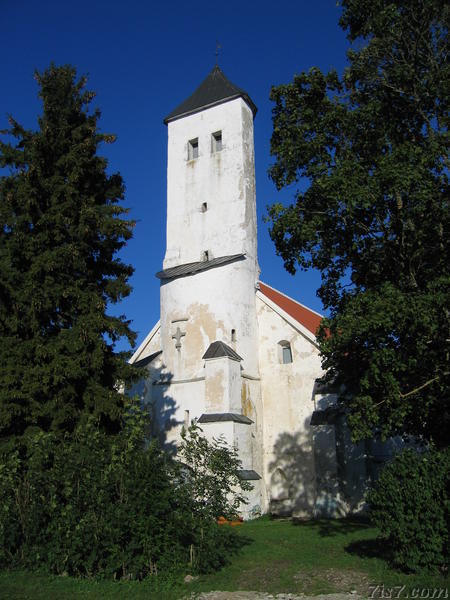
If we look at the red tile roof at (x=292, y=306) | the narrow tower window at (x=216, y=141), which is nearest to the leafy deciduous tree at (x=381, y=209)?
the narrow tower window at (x=216, y=141)

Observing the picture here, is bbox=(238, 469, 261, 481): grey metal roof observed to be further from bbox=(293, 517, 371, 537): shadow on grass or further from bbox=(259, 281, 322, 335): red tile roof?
bbox=(259, 281, 322, 335): red tile roof

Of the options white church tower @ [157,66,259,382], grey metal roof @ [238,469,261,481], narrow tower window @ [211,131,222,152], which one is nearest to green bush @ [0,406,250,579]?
grey metal roof @ [238,469,261,481]

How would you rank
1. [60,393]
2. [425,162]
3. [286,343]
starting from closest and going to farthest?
[425,162]
[60,393]
[286,343]

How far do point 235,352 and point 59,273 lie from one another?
8129 mm

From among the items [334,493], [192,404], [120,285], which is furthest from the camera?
[192,404]

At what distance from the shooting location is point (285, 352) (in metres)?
20.6

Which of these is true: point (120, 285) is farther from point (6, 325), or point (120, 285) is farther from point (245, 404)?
point (245, 404)

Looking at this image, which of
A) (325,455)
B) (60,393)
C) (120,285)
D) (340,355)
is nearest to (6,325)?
(60,393)

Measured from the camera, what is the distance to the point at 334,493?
56.5 feet

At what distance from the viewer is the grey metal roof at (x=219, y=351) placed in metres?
18.6

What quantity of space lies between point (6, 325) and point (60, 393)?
209cm

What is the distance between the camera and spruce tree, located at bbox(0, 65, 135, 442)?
38.9 feet

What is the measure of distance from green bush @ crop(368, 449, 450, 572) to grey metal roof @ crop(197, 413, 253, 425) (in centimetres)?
932

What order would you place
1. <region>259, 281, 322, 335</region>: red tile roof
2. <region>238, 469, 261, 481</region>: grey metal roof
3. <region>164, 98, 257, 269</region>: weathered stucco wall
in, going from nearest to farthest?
<region>238, 469, 261, 481</region>: grey metal roof
<region>164, 98, 257, 269</region>: weathered stucco wall
<region>259, 281, 322, 335</region>: red tile roof
